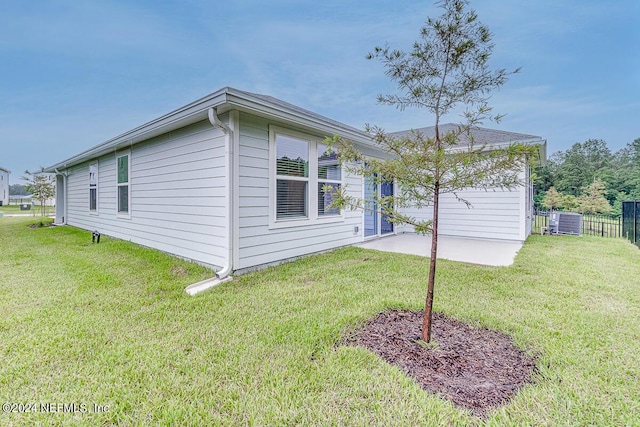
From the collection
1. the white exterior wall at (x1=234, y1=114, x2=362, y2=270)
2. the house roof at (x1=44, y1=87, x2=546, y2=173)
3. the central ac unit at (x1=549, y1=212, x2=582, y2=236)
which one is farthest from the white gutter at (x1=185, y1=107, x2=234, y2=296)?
the central ac unit at (x1=549, y1=212, x2=582, y2=236)

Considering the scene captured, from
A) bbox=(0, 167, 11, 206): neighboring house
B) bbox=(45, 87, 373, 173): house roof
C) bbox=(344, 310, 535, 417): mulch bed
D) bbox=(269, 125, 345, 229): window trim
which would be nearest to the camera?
bbox=(344, 310, 535, 417): mulch bed

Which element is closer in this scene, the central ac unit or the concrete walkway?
the concrete walkway

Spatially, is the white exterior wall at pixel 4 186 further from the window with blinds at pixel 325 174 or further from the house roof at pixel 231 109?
the window with blinds at pixel 325 174

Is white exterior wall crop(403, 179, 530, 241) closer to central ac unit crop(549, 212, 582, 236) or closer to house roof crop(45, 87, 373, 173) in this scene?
central ac unit crop(549, 212, 582, 236)

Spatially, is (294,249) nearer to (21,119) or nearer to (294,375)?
(294,375)

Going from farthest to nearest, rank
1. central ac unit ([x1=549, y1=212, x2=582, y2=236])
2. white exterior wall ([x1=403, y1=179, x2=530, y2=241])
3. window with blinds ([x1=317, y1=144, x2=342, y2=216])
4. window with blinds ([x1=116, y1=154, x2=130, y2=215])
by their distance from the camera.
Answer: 1. central ac unit ([x1=549, y1=212, x2=582, y2=236])
2. white exterior wall ([x1=403, y1=179, x2=530, y2=241])
3. window with blinds ([x1=116, y1=154, x2=130, y2=215])
4. window with blinds ([x1=317, y1=144, x2=342, y2=216])

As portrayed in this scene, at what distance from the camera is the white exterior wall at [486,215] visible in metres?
7.68

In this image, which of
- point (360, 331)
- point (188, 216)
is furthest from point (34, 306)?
point (360, 331)

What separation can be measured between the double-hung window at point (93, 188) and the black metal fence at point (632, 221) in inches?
602

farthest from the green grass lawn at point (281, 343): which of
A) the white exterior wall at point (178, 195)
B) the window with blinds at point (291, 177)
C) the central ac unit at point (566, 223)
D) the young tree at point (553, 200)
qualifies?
the young tree at point (553, 200)

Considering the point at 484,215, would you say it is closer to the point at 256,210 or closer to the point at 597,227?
the point at 256,210

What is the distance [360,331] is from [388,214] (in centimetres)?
Answer: 111

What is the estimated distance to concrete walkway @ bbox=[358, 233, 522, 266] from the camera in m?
5.77

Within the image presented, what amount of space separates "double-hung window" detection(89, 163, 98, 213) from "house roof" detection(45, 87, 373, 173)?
3143 millimetres
